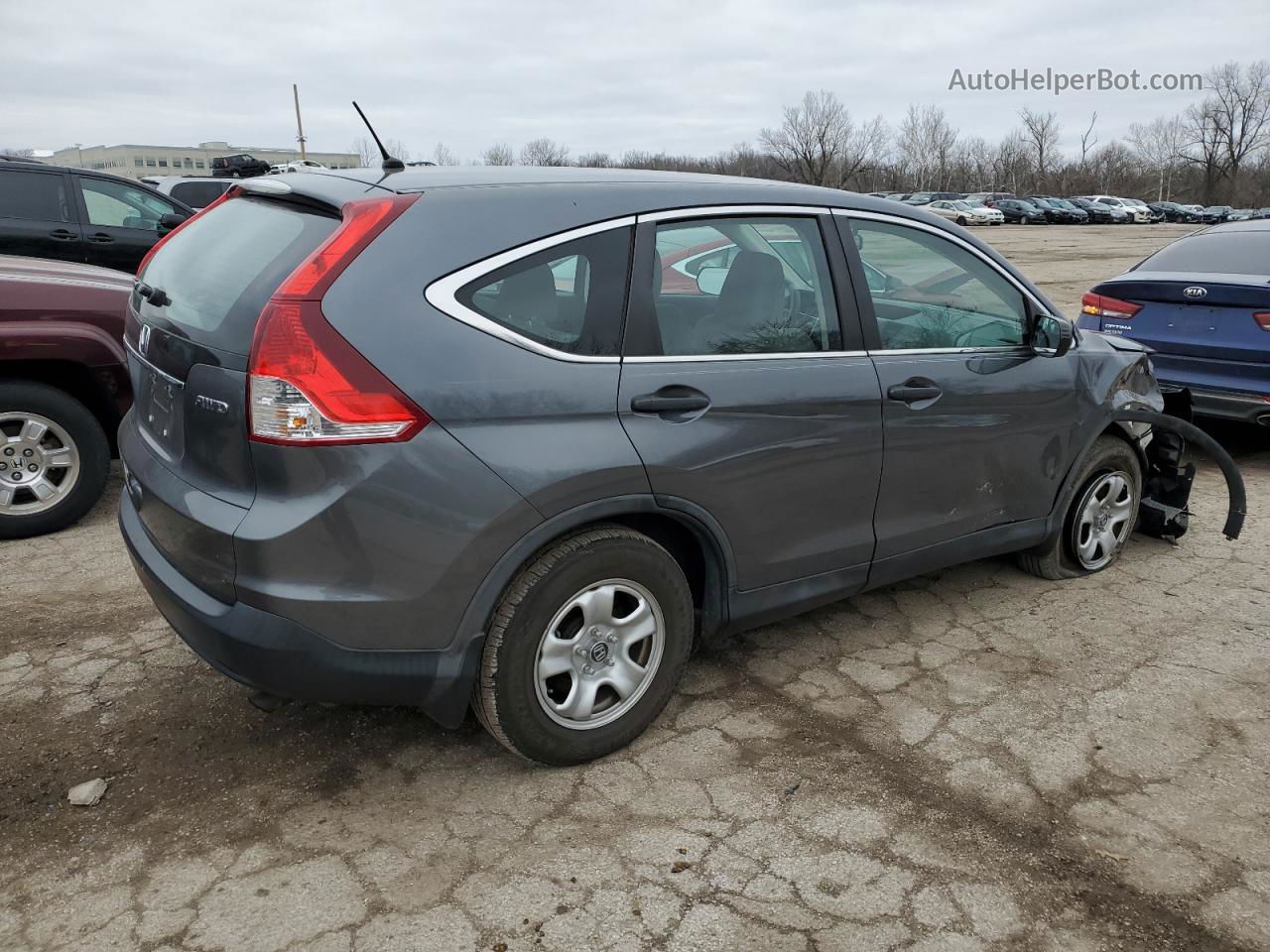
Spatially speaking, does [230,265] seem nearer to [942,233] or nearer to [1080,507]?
[942,233]

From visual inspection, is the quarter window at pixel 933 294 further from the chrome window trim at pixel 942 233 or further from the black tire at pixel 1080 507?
the black tire at pixel 1080 507

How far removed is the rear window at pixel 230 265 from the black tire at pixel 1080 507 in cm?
323

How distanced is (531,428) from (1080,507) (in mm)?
2887

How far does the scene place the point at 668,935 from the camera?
2.34 metres

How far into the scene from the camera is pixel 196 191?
45.3 feet

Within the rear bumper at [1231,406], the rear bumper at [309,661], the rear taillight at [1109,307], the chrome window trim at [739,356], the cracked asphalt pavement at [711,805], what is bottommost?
the cracked asphalt pavement at [711,805]

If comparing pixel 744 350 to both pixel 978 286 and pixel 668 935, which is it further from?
pixel 668 935

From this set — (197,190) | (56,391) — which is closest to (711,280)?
(56,391)

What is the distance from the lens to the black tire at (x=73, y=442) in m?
4.71

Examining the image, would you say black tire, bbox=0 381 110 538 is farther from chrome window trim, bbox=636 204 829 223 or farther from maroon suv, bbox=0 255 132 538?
chrome window trim, bbox=636 204 829 223

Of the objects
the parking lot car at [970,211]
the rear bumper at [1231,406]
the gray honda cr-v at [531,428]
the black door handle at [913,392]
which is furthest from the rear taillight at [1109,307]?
the parking lot car at [970,211]

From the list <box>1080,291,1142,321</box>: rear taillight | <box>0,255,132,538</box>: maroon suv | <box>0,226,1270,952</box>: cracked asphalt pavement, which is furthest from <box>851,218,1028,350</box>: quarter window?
<box>0,255,132,538</box>: maroon suv

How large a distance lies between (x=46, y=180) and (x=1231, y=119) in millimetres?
103517

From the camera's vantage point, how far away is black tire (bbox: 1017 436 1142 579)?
14.3 feet
